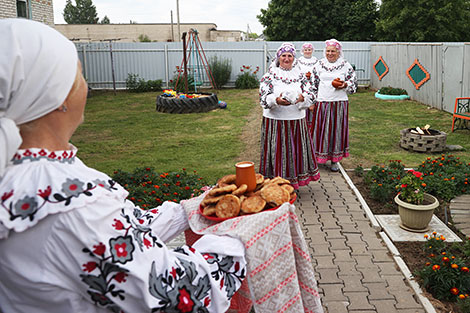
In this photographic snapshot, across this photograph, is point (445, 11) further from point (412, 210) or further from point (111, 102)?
point (412, 210)

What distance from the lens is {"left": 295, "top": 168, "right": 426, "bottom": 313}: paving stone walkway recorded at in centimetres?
380

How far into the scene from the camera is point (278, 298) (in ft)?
6.35

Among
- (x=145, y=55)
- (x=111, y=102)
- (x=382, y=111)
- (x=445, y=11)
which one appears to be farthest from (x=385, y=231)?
(x=445, y=11)

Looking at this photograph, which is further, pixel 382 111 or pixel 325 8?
pixel 325 8

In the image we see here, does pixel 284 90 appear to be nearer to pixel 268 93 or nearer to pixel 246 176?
pixel 268 93

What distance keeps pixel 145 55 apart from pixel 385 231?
1823cm

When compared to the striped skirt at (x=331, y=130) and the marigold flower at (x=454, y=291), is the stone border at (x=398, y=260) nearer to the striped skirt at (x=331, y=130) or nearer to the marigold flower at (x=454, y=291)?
the marigold flower at (x=454, y=291)

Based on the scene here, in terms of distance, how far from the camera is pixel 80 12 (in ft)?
284

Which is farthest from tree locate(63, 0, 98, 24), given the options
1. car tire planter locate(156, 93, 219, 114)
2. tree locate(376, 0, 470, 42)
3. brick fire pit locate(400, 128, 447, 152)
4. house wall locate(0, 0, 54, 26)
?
brick fire pit locate(400, 128, 447, 152)

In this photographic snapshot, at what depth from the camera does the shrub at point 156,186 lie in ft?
18.5

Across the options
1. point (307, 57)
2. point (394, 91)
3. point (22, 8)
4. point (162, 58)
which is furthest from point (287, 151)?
point (162, 58)

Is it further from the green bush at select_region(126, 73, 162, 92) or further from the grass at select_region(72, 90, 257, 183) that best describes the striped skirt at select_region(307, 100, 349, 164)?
the green bush at select_region(126, 73, 162, 92)

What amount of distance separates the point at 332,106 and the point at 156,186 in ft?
11.1

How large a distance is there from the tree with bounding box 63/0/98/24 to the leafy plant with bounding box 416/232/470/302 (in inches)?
3617
